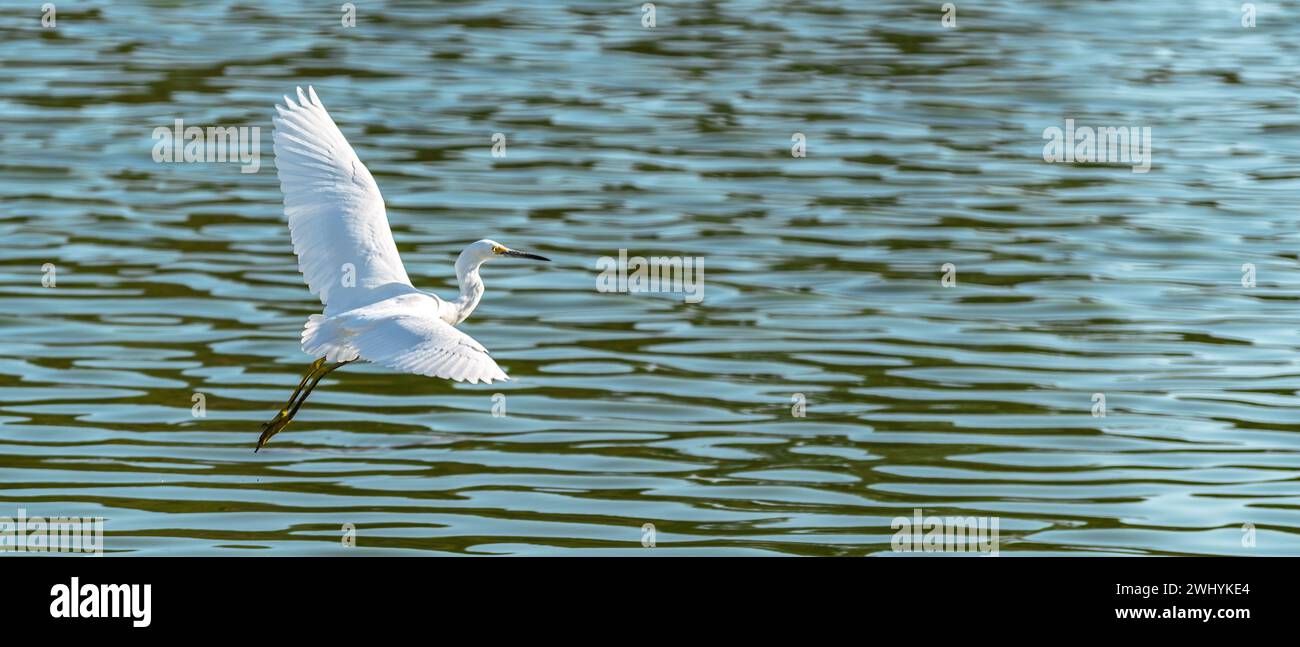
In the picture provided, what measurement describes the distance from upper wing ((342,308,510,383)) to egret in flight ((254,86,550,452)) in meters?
0.02

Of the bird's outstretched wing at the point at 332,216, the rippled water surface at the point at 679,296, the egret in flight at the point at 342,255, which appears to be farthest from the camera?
the rippled water surface at the point at 679,296

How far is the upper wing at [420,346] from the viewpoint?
9.98 metres

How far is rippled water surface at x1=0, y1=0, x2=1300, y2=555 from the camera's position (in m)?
13.8

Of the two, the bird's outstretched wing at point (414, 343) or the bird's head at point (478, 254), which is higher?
the bird's head at point (478, 254)

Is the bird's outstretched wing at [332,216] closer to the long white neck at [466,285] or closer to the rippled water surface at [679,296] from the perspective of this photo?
the long white neck at [466,285]

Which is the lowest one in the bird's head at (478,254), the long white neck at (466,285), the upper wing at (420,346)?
the upper wing at (420,346)

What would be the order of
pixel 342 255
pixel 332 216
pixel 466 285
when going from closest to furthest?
pixel 466 285, pixel 342 255, pixel 332 216

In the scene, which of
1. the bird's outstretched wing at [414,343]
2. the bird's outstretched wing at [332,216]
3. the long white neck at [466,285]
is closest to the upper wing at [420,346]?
the bird's outstretched wing at [414,343]

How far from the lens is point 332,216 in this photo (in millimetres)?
12641

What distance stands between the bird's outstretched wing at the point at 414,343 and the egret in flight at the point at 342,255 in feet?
0.04

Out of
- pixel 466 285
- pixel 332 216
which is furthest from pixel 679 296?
pixel 466 285

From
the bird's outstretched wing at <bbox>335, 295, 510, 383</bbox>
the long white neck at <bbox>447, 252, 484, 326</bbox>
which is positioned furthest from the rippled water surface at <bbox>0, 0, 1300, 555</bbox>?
the bird's outstretched wing at <bbox>335, 295, 510, 383</bbox>

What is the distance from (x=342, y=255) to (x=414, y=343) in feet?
7.12

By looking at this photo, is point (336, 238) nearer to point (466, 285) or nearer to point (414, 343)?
point (466, 285)
